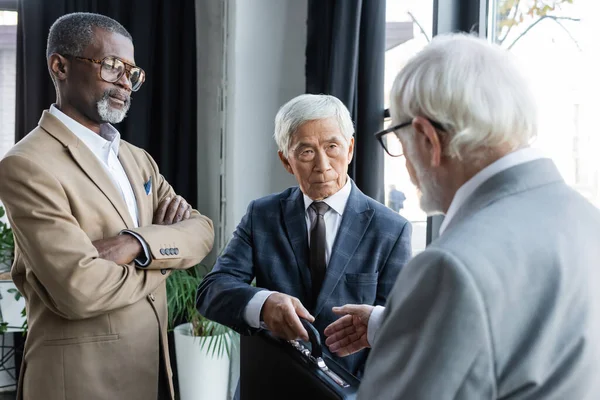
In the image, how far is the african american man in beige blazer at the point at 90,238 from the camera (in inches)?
61.4

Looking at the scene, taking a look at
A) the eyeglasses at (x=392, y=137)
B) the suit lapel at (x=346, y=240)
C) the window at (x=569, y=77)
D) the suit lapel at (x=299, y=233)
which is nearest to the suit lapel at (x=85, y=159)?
the suit lapel at (x=299, y=233)

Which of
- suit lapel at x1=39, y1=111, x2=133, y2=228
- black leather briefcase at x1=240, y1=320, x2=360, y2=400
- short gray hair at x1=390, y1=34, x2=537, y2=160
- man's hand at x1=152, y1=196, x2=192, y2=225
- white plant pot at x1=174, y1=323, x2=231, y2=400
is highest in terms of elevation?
short gray hair at x1=390, y1=34, x2=537, y2=160

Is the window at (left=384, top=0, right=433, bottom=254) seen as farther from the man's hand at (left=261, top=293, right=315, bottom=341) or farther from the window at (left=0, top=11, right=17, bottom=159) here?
the window at (left=0, top=11, right=17, bottom=159)

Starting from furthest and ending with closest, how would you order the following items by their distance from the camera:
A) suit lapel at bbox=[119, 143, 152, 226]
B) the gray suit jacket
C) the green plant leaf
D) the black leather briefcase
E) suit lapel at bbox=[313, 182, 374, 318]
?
the green plant leaf < suit lapel at bbox=[119, 143, 152, 226] < suit lapel at bbox=[313, 182, 374, 318] < the black leather briefcase < the gray suit jacket

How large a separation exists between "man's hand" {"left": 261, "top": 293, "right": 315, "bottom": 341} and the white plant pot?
1.97 meters

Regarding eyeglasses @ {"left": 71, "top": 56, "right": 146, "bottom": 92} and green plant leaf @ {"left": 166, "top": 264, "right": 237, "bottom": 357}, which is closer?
eyeglasses @ {"left": 71, "top": 56, "right": 146, "bottom": 92}

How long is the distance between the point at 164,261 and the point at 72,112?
564 mm

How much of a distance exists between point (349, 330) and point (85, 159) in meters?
0.94

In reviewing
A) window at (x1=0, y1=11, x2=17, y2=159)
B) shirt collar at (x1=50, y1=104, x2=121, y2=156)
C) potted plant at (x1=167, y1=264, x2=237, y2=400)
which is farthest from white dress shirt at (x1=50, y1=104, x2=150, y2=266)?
window at (x1=0, y1=11, x2=17, y2=159)

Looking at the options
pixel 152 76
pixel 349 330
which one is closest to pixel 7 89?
pixel 152 76

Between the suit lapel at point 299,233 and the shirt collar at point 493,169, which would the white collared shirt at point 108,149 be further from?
the shirt collar at point 493,169

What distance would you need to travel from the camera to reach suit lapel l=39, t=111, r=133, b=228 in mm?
1692

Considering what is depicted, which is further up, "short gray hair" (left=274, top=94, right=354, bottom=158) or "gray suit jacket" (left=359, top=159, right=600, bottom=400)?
"short gray hair" (left=274, top=94, right=354, bottom=158)

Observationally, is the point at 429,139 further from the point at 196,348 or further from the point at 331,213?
the point at 196,348
